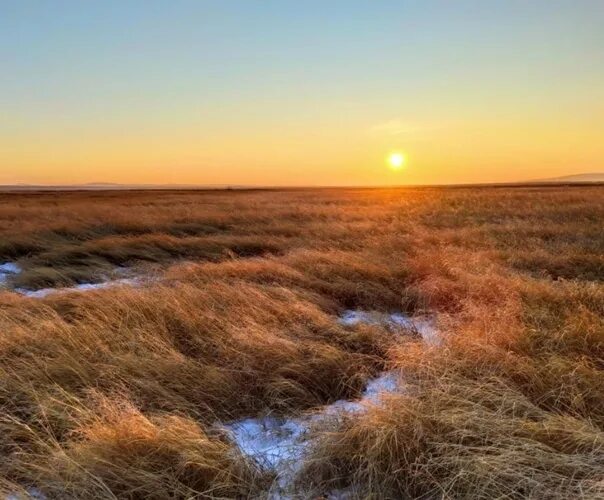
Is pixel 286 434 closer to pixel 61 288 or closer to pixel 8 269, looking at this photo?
pixel 61 288

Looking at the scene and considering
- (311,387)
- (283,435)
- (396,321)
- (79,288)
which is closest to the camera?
(283,435)

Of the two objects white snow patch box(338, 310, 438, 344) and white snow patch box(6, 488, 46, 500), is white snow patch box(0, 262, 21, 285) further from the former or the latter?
white snow patch box(6, 488, 46, 500)

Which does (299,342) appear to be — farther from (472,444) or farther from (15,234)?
(15,234)

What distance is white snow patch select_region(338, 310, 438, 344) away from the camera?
17.7 ft

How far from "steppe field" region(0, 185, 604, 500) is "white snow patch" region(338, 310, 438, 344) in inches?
1.5

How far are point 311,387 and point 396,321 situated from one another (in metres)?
2.14

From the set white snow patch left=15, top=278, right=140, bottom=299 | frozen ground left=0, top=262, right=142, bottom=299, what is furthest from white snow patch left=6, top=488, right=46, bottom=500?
white snow patch left=15, top=278, right=140, bottom=299

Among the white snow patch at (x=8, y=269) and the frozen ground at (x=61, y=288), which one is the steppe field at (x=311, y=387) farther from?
the white snow patch at (x=8, y=269)

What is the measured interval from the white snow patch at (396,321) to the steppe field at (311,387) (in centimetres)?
4

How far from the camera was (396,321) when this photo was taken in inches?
236

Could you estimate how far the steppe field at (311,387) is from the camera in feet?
9.02

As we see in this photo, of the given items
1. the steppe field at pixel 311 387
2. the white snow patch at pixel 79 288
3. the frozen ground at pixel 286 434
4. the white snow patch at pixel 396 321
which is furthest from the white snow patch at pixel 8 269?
the frozen ground at pixel 286 434

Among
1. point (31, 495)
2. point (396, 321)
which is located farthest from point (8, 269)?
point (31, 495)

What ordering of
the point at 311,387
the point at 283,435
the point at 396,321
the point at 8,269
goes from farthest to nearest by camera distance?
the point at 8,269, the point at 396,321, the point at 311,387, the point at 283,435
